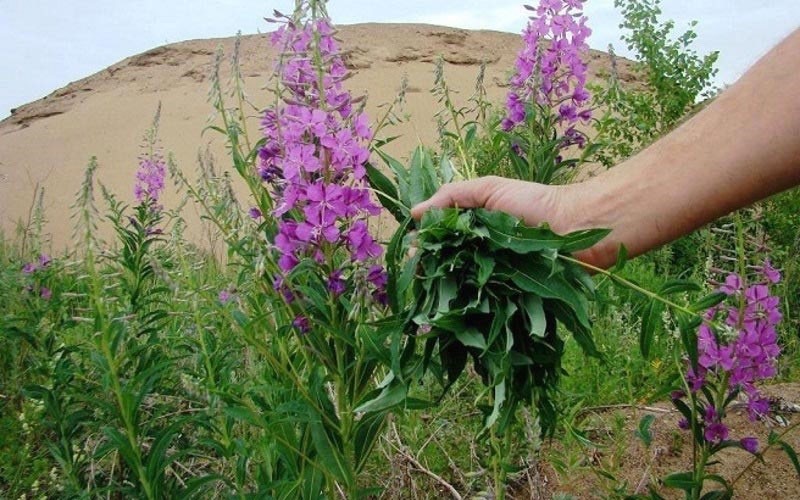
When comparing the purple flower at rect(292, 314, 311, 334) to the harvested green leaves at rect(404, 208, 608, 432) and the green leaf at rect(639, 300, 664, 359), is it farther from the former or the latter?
the green leaf at rect(639, 300, 664, 359)

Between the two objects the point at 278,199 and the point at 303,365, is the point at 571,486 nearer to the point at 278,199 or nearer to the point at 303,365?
the point at 303,365

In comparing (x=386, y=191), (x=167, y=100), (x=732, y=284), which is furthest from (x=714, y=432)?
(x=167, y=100)

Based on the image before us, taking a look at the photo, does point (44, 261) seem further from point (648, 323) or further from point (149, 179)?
point (648, 323)

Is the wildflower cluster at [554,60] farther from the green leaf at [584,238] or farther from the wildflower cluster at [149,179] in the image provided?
the wildflower cluster at [149,179]

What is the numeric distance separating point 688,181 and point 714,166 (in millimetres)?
57

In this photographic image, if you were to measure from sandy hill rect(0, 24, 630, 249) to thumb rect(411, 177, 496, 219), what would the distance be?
1107cm

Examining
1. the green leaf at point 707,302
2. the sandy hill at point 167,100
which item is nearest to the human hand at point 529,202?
the green leaf at point 707,302

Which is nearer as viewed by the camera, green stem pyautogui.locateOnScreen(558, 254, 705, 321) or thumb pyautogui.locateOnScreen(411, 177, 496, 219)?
green stem pyautogui.locateOnScreen(558, 254, 705, 321)

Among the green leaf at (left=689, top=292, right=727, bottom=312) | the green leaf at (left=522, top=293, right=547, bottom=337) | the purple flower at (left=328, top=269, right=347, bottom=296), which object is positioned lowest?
the green leaf at (left=689, top=292, right=727, bottom=312)

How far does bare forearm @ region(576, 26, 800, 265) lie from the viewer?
1476 millimetres

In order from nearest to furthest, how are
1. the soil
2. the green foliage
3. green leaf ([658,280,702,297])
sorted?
1. green leaf ([658,280,702,297])
2. the soil
3. the green foliage

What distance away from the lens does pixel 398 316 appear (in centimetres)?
152

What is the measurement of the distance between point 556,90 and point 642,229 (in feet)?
4.00

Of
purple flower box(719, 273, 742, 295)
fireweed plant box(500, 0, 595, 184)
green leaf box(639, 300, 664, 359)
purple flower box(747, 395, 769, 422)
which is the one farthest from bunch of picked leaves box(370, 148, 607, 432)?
fireweed plant box(500, 0, 595, 184)
